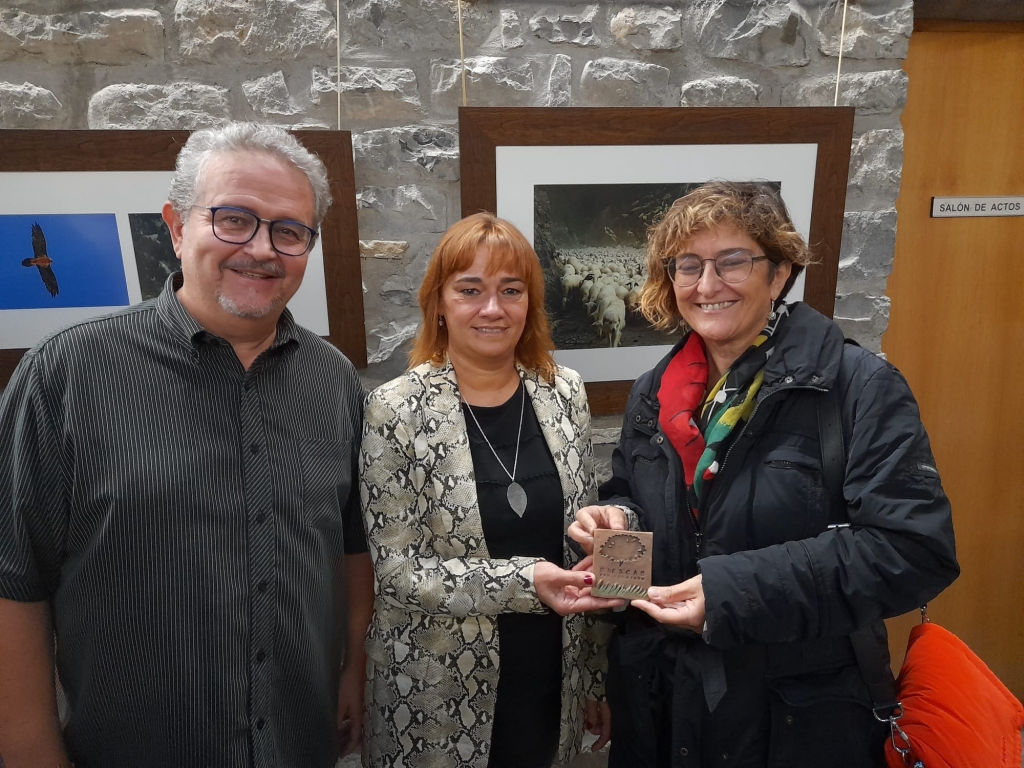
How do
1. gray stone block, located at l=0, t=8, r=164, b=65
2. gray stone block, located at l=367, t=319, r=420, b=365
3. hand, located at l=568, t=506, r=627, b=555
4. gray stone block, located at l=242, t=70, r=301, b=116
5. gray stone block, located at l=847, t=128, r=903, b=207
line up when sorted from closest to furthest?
hand, located at l=568, t=506, r=627, b=555
gray stone block, located at l=0, t=8, r=164, b=65
gray stone block, located at l=242, t=70, r=301, b=116
gray stone block, located at l=367, t=319, r=420, b=365
gray stone block, located at l=847, t=128, r=903, b=207

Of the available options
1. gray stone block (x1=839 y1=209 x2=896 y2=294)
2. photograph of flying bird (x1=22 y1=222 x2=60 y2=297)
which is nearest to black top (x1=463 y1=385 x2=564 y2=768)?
photograph of flying bird (x1=22 y1=222 x2=60 y2=297)

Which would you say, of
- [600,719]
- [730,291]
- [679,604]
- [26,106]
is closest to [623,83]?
[730,291]

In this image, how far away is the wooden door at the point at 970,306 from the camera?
2.65 meters

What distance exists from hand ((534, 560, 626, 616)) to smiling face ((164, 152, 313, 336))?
901 mm

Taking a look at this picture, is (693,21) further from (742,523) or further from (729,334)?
(742,523)

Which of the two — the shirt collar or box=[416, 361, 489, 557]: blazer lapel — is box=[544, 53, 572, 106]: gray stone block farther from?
the shirt collar

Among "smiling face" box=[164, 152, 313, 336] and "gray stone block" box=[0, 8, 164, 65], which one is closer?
"smiling face" box=[164, 152, 313, 336]

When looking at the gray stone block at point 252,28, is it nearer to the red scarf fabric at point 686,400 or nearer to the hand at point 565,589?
the red scarf fabric at point 686,400

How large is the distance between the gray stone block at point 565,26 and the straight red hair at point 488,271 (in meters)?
0.87

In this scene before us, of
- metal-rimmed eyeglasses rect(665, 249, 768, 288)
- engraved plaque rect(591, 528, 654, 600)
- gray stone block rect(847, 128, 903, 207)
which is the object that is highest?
gray stone block rect(847, 128, 903, 207)

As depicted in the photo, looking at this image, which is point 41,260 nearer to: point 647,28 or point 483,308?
point 483,308

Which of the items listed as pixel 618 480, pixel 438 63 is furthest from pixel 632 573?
pixel 438 63

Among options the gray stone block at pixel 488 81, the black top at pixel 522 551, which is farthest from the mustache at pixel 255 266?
the gray stone block at pixel 488 81

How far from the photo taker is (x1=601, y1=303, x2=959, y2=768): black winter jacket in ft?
4.40
